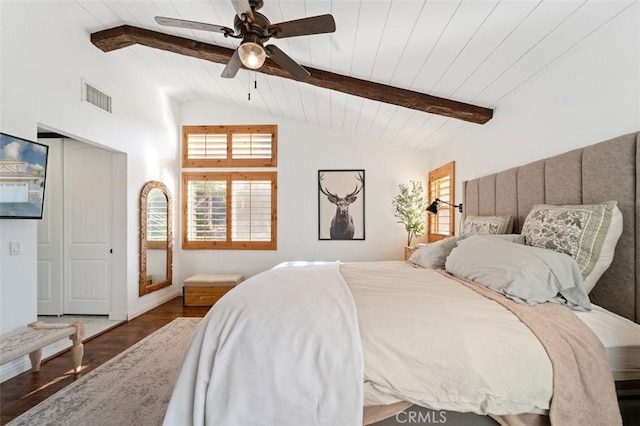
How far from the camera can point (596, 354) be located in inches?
46.3

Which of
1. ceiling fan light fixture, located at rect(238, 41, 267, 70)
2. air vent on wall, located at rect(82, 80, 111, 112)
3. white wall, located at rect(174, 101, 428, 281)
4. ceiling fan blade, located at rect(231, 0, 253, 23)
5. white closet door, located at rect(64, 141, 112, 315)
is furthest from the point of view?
white wall, located at rect(174, 101, 428, 281)

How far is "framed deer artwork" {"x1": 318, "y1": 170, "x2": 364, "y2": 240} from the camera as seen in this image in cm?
477

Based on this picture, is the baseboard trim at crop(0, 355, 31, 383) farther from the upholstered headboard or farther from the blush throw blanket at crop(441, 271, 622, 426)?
the upholstered headboard

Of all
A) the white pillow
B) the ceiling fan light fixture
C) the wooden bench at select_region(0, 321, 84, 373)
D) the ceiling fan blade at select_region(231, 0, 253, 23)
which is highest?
the ceiling fan blade at select_region(231, 0, 253, 23)

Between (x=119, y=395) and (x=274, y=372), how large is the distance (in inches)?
65.6

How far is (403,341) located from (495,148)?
254 cm

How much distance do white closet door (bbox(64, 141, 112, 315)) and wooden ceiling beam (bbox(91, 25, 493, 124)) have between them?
4.74ft

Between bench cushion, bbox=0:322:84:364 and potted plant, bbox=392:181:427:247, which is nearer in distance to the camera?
bench cushion, bbox=0:322:84:364

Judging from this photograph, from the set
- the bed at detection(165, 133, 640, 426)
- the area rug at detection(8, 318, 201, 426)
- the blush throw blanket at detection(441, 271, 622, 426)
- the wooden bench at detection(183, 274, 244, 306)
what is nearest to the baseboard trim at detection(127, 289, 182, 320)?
the wooden bench at detection(183, 274, 244, 306)

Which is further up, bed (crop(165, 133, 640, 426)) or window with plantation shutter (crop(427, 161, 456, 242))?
window with plantation shutter (crop(427, 161, 456, 242))

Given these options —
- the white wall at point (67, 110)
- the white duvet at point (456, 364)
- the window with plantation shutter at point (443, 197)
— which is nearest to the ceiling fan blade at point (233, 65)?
the white wall at point (67, 110)

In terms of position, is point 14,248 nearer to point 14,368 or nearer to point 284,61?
point 14,368

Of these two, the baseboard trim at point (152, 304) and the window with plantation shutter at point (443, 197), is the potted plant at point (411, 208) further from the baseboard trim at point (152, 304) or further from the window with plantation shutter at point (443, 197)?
the baseboard trim at point (152, 304)

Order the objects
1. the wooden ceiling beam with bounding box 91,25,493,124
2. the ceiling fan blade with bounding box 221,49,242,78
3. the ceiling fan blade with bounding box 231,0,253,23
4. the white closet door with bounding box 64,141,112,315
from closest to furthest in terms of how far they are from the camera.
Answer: the ceiling fan blade with bounding box 231,0,253,23 → the ceiling fan blade with bounding box 221,49,242,78 → the wooden ceiling beam with bounding box 91,25,493,124 → the white closet door with bounding box 64,141,112,315
